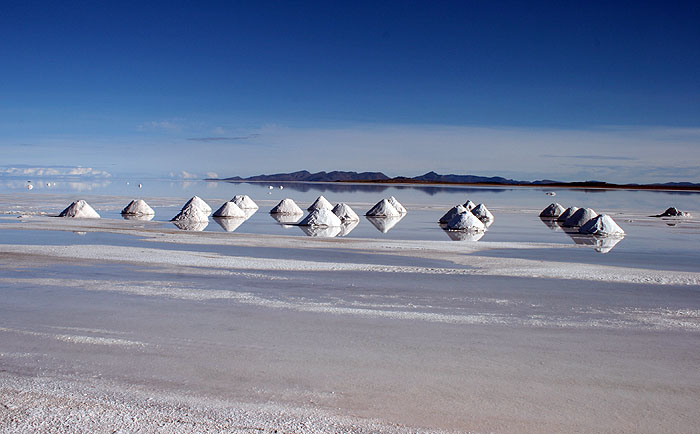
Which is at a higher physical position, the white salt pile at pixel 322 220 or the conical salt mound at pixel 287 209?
the white salt pile at pixel 322 220

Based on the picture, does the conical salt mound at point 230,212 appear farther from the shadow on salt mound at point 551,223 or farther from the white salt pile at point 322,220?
the shadow on salt mound at point 551,223

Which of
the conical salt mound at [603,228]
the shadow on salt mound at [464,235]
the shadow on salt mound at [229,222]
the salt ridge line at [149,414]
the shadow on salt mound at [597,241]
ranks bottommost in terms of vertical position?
the shadow on salt mound at [229,222]

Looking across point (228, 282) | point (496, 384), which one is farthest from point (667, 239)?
point (496, 384)

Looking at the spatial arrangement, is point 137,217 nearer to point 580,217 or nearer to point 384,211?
point 384,211

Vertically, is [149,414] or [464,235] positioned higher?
[149,414]

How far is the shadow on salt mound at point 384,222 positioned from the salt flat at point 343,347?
825 cm

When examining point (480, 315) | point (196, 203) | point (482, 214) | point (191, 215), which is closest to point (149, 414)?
point (480, 315)

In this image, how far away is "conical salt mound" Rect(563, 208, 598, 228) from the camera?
19172 mm

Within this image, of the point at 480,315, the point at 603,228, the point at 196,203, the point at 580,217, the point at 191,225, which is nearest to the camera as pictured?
the point at 480,315

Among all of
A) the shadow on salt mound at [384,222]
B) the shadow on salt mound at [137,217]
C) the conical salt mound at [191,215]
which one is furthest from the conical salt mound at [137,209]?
the shadow on salt mound at [384,222]

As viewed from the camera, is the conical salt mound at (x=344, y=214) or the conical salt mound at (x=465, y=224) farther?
the conical salt mound at (x=344, y=214)

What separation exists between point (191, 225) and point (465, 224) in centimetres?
756

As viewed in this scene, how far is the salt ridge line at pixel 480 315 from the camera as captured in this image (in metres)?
5.64

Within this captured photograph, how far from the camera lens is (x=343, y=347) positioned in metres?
4.77
